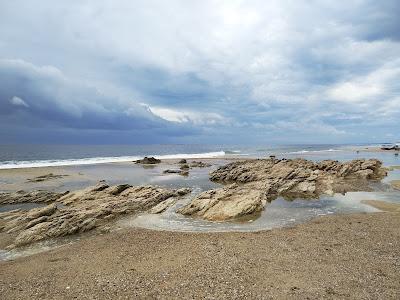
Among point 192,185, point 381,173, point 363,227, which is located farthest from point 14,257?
point 381,173

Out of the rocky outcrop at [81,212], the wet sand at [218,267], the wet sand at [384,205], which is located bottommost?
the wet sand at [218,267]

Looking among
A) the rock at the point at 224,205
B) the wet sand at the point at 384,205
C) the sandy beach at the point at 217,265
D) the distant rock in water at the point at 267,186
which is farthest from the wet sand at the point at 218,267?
the wet sand at the point at 384,205

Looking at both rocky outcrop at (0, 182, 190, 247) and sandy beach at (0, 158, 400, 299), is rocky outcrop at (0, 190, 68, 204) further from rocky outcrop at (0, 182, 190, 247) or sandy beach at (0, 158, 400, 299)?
sandy beach at (0, 158, 400, 299)

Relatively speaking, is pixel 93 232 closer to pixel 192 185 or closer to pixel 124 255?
pixel 124 255

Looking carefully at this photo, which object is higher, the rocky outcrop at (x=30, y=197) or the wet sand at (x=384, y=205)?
the rocky outcrop at (x=30, y=197)

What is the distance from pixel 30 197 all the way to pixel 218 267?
28075mm

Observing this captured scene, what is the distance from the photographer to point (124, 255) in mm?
16547

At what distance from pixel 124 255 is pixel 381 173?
4937cm

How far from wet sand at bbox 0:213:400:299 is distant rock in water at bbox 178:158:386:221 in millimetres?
6132

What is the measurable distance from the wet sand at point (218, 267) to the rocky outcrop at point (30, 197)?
1643 centimetres

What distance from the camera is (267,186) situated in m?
36.1

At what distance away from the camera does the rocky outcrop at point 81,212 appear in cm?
2103

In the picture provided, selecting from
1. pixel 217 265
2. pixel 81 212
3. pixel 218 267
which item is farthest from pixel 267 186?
pixel 218 267

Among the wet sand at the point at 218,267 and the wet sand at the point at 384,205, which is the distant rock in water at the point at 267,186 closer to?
the wet sand at the point at 384,205
